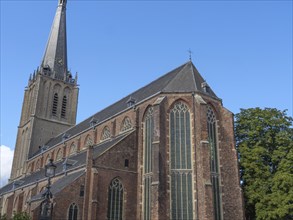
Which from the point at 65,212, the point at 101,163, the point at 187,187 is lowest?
the point at 65,212

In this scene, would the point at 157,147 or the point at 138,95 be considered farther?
the point at 138,95

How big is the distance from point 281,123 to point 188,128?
8427mm

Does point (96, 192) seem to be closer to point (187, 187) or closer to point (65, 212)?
point (65, 212)

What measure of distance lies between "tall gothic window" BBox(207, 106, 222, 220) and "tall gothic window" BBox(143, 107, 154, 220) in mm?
4409

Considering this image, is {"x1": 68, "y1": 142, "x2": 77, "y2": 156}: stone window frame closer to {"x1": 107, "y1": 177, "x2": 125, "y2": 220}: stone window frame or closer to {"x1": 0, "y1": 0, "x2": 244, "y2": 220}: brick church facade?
{"x1": 0, "y1": 0, "x2": 244, "y2": 220}: brick church facade

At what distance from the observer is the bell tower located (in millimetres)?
47344

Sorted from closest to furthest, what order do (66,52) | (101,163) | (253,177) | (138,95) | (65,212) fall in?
1. (65,212)
2. (101,163)
3. (253,177)
4. (138,95)
5. (66,52)

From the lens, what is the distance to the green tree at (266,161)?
78.3 feet

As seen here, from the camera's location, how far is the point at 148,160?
2520 cm

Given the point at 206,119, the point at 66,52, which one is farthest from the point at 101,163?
the point at 66,52

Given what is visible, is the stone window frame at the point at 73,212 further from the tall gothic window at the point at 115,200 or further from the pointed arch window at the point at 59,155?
the pointed arch window at the point at 59,155

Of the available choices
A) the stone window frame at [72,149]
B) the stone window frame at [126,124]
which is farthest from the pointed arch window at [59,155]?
the stone window frame at [126,124]

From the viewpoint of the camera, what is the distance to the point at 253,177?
26438 mm

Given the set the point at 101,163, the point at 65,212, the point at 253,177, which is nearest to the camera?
the point at 65,212
